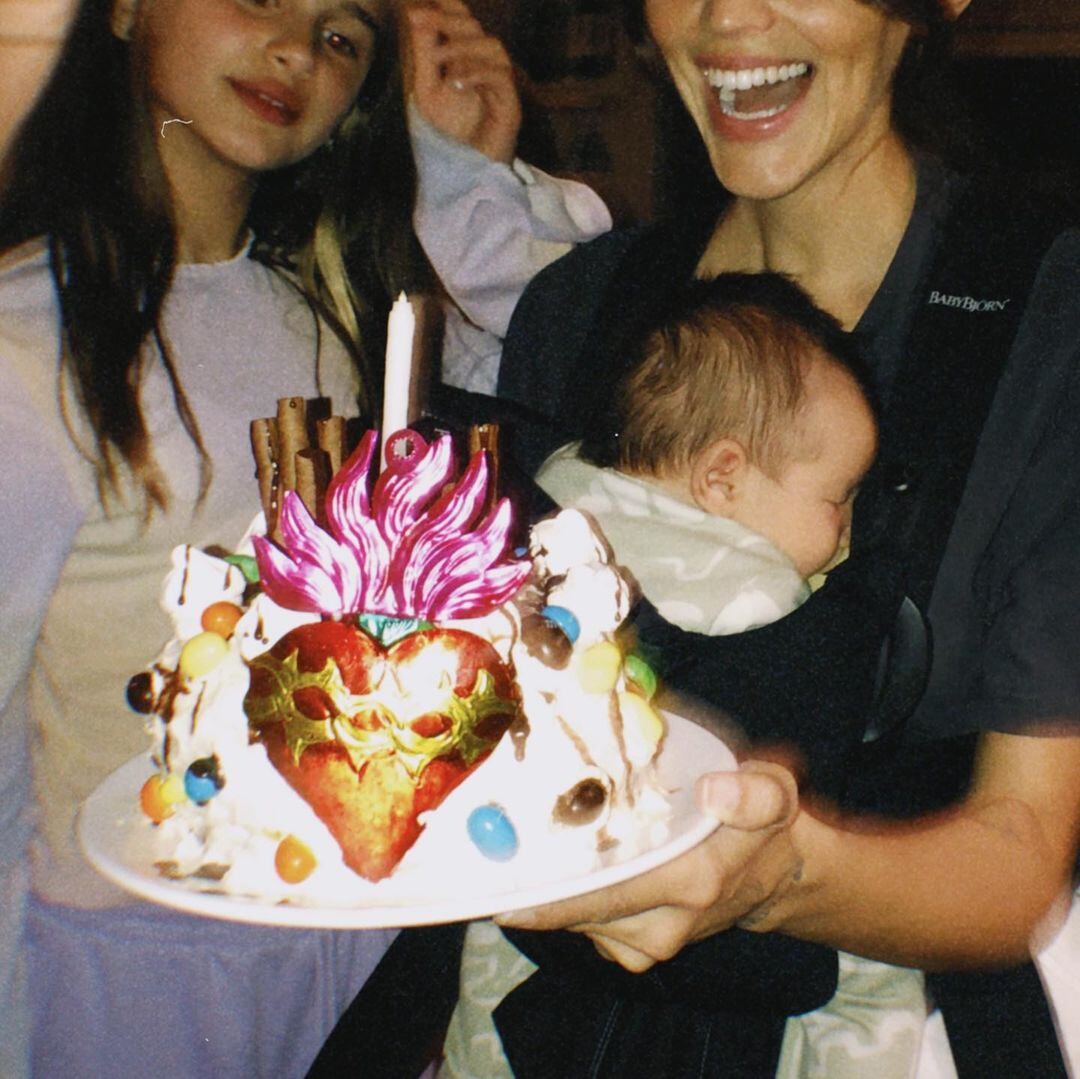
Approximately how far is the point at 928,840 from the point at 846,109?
881mm

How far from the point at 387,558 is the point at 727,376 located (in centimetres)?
66

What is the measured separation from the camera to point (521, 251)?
166 centimetres

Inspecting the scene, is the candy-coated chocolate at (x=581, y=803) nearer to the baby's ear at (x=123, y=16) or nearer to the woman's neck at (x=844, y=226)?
the woman's neck at (x=844, y=226)

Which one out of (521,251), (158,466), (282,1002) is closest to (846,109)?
(521,251)

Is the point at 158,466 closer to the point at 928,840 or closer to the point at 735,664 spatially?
the point at 735,664

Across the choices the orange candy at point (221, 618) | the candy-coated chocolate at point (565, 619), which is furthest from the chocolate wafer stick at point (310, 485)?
the candy-coated chocolate at point (565, 619)

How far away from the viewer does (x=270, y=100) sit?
134cm

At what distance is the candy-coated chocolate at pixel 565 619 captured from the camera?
0.89 metres

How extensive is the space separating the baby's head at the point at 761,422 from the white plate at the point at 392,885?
20.3 inches

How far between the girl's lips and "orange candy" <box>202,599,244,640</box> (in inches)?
29.9

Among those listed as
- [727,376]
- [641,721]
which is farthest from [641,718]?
[727,376]

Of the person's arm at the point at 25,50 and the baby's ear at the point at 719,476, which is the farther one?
the baby's ear at the point at 719,476

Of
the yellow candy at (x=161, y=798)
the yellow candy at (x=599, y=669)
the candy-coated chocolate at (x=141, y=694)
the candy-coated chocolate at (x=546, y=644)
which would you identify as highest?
the candy-coated chocolate at (x=546, y=644)

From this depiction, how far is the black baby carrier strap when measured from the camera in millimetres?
1097
